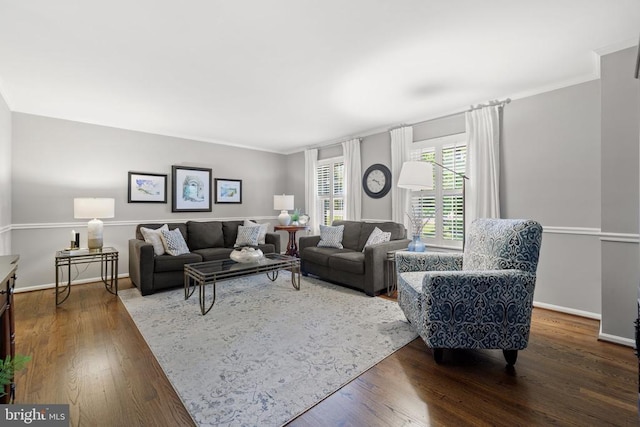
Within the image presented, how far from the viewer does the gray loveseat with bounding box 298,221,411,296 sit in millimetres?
3521

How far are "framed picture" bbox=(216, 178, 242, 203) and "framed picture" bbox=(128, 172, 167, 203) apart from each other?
96 cm

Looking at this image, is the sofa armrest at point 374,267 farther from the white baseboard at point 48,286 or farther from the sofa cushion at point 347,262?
the white baseboard at point 48,286

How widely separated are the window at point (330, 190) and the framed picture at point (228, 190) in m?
1.61

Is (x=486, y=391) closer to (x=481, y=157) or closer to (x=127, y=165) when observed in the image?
(x=481, y=157)

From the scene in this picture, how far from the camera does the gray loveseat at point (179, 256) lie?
3.58 meters

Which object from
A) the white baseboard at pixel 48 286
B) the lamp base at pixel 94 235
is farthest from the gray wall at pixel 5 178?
the lamp base at pixel 94 235

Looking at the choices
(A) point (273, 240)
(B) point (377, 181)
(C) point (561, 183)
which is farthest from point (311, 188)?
(C) point (561, 183)

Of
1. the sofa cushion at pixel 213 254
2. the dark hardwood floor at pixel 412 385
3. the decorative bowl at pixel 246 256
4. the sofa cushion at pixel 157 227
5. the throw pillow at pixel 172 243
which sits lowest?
the dark hardwood floor at pixel 412 385

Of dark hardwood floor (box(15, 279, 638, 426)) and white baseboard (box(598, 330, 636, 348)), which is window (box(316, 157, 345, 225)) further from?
white baseboard (box(598, 330, 636, 348))

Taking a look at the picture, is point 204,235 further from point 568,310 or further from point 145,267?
point 568,310

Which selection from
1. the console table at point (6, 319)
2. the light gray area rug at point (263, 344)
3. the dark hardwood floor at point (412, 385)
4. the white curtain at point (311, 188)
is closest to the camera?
the console table at point (6, 319)

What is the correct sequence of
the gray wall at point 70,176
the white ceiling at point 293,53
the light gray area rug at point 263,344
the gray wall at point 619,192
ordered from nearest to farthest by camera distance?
the light gray area rug at point 263,344
the white ceiling at point 293,53
the gray wall at point 619,192
the gray wall at point 70,176

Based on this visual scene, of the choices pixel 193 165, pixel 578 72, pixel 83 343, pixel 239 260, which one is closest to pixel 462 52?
pixel 578 72

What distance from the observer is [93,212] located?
351cm
